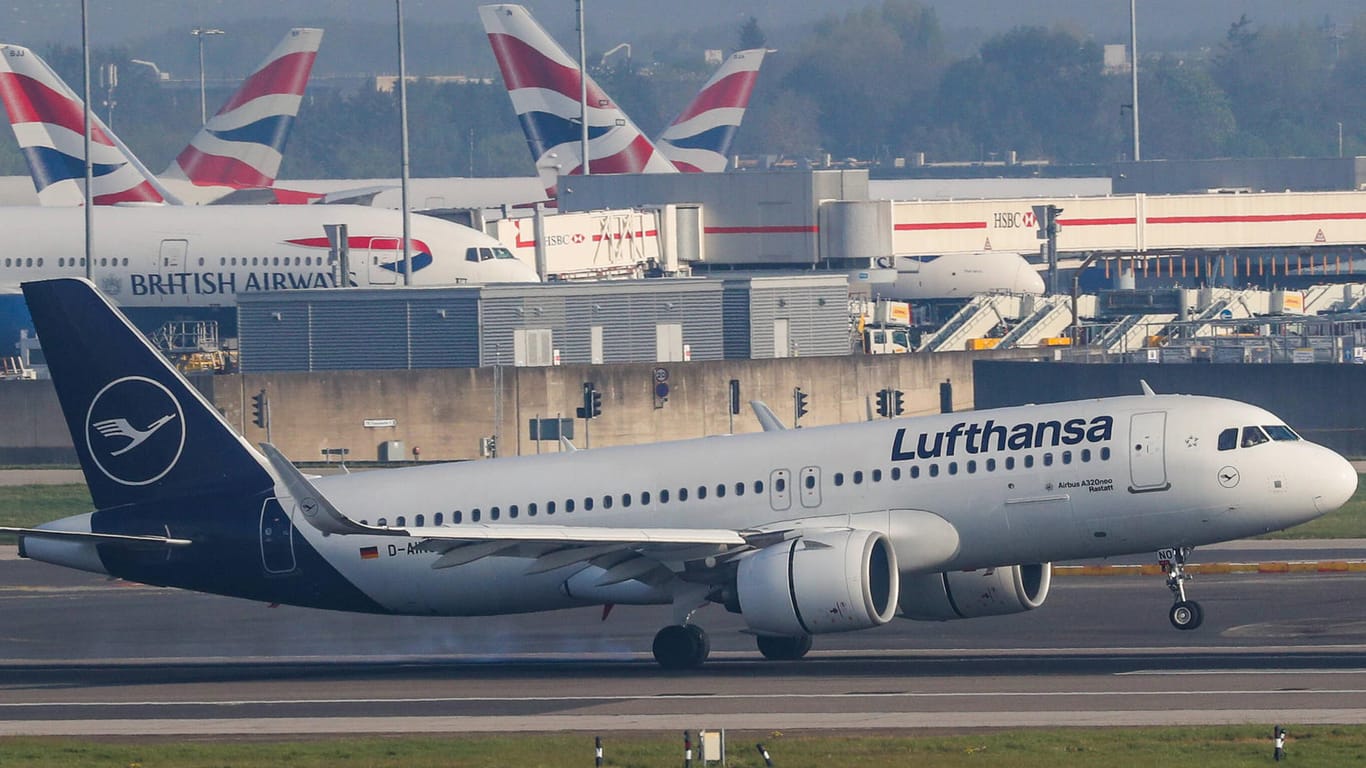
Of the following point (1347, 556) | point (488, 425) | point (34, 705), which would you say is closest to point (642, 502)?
point (34, 705)

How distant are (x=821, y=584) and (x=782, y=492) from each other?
2.77 metres

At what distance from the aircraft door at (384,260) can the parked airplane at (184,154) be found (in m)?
14.6

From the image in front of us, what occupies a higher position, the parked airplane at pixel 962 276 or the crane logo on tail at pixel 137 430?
the parked airplane at pixel 962 276

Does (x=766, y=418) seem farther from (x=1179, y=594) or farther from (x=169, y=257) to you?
(x=169, y=257)

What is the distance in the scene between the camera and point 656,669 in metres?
38.1

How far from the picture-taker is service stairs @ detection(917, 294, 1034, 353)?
11306 centimetres

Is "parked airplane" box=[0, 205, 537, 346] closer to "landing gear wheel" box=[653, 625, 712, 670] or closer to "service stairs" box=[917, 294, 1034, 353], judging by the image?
"service stairs" box=[917, 294, 1034, 353]

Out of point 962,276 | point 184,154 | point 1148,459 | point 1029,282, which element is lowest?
point 1148,459

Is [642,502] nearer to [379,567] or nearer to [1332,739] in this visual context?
[379,567]

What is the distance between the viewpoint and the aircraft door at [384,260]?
339ft

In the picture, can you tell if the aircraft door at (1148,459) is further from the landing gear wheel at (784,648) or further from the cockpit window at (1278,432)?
the landing gear wheel at (784,648)

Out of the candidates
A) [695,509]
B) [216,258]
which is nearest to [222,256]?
[216,258]

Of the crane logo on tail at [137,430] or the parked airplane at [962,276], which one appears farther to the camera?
the parked airplane at [962,276]

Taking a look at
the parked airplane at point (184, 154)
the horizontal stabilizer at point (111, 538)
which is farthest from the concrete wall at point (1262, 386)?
the parked airplane at point (184, 154)
